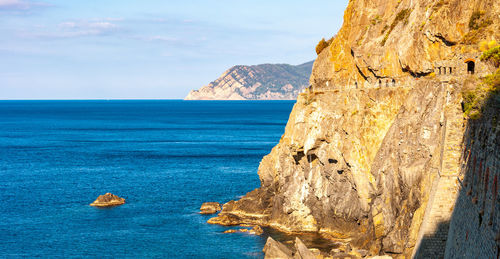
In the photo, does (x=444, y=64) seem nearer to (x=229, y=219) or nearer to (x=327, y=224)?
(x=327, y=224)

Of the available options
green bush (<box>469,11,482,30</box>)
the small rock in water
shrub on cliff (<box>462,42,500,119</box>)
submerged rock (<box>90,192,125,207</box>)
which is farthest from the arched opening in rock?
submerged rock (<box>90,192,125,207</box>)

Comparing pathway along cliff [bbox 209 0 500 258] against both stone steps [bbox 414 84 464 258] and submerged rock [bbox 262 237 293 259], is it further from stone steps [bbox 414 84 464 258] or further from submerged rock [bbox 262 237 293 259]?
submerged rock [bbox 262 237 293 259]

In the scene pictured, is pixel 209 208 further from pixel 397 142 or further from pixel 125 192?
pixel 397 142

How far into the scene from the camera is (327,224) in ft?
197

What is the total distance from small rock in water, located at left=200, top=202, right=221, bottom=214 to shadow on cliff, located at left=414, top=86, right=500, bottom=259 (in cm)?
4246

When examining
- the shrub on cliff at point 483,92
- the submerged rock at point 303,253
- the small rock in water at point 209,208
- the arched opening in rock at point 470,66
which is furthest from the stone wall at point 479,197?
the small rock in water at point 209,208

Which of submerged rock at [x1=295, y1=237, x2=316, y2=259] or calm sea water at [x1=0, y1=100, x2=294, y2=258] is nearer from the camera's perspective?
submerged rock at [x1=295, y1=237, x2=316, y2=259]

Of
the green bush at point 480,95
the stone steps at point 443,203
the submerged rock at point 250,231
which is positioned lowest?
the submerged rock at point 250,231

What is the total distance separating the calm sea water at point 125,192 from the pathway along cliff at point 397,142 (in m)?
7.86

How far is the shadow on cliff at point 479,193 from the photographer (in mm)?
21031

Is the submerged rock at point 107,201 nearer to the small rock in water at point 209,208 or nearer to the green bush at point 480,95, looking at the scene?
the small rock in water at point 209,208

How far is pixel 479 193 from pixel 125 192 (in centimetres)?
6929

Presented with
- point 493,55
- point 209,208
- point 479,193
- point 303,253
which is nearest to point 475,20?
point 493,55

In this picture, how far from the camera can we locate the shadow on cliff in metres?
21.0
